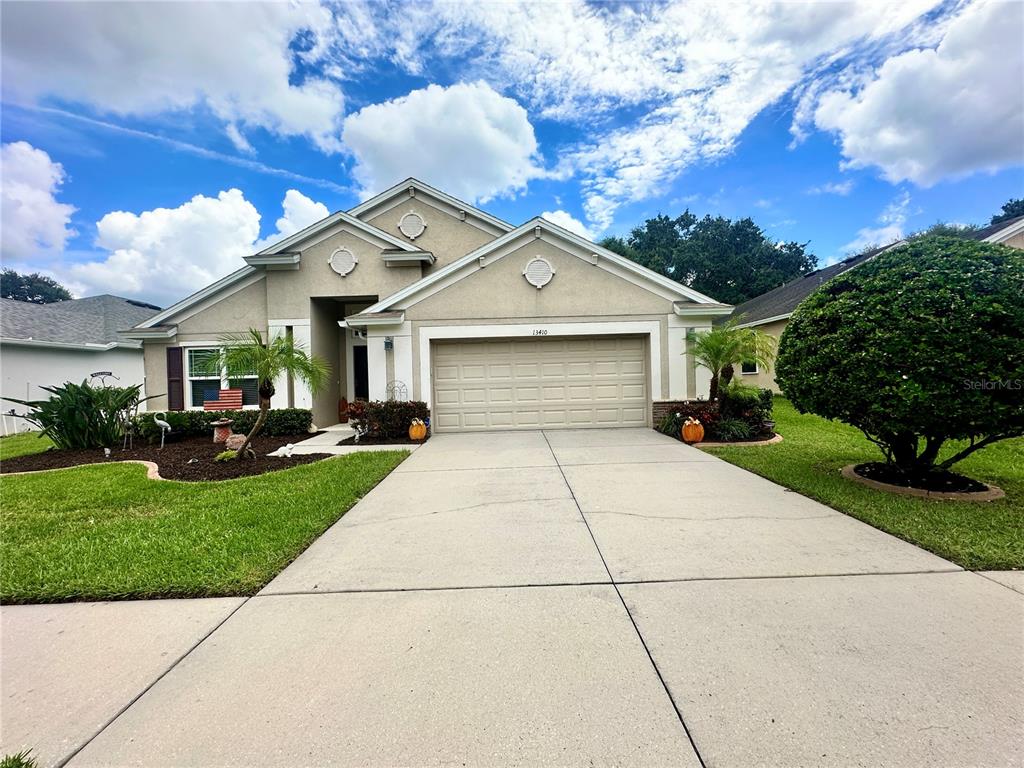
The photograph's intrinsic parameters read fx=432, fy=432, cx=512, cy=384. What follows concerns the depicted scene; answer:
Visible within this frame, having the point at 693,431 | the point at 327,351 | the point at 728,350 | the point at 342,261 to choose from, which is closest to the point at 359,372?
the point at 327,351

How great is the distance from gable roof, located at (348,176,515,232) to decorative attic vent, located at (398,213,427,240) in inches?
32.5

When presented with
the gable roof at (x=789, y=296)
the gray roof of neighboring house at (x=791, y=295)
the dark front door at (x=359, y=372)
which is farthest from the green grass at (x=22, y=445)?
the gable roof at (x=789, y=296)

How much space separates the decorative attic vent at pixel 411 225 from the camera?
1433 cm

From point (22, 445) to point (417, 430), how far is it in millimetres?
10640

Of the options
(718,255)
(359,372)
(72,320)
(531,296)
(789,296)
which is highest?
(718,255)

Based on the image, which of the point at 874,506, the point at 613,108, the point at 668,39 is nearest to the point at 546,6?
the point at 668,39

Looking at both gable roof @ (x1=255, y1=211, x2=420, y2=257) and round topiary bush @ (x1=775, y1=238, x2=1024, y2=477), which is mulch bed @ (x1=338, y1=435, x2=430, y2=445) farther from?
round topiary bush @ (x1=775, y1=238, x2=1024, y2=477)

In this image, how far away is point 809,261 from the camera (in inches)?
1502

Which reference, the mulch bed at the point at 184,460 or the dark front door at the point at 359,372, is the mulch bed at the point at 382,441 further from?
the dark front door at the point at 359,372

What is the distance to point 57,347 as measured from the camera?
15477mm

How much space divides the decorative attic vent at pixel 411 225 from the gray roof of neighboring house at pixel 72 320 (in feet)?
29.9

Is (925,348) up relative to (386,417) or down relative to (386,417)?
up

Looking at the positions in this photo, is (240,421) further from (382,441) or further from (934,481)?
(934,481)

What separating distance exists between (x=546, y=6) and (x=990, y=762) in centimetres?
1190
